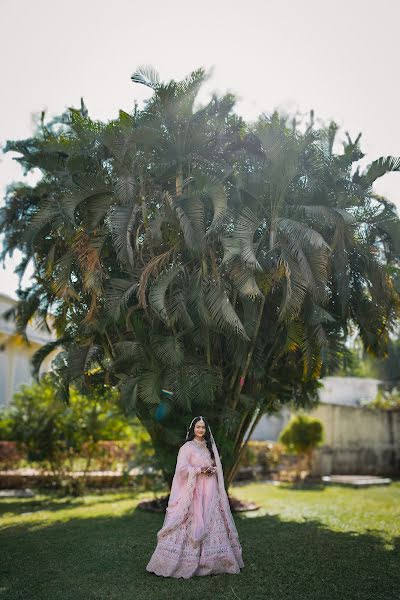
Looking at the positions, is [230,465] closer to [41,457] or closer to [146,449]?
[146,449]

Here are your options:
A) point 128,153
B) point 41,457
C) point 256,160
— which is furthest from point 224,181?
point 41,457

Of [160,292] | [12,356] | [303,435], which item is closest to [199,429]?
[160,292]

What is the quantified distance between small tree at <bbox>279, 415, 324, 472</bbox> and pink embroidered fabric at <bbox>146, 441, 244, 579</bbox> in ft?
45.6

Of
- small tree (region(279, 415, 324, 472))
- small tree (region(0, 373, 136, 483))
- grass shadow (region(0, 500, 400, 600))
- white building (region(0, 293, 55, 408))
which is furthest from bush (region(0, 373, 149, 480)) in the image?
small tree (region(279, 415, 324, 472))

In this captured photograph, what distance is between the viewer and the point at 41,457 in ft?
55.6

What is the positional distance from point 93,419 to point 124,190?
858 cm

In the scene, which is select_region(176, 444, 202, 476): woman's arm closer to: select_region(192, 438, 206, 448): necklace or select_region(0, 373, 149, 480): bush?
select_region(192, 438, 206, 448): necklace

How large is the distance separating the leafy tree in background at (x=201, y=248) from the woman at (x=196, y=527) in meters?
2.55

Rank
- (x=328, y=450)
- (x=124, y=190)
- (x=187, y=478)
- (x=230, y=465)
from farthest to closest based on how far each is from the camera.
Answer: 1. (x=328, y=450)
2. (x=230, y=465)
3. (x=124, y=190)
4. (x=187, y=478)

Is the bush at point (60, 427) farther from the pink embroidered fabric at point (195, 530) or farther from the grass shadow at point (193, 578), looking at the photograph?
the pink embroidered fabric at point (195, 530)

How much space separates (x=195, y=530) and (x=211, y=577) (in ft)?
2.13

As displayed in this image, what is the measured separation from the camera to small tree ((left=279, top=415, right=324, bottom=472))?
21766 mm

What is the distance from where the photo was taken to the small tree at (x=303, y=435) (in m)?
21.8

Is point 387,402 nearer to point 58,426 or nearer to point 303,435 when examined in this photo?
point 303,435
